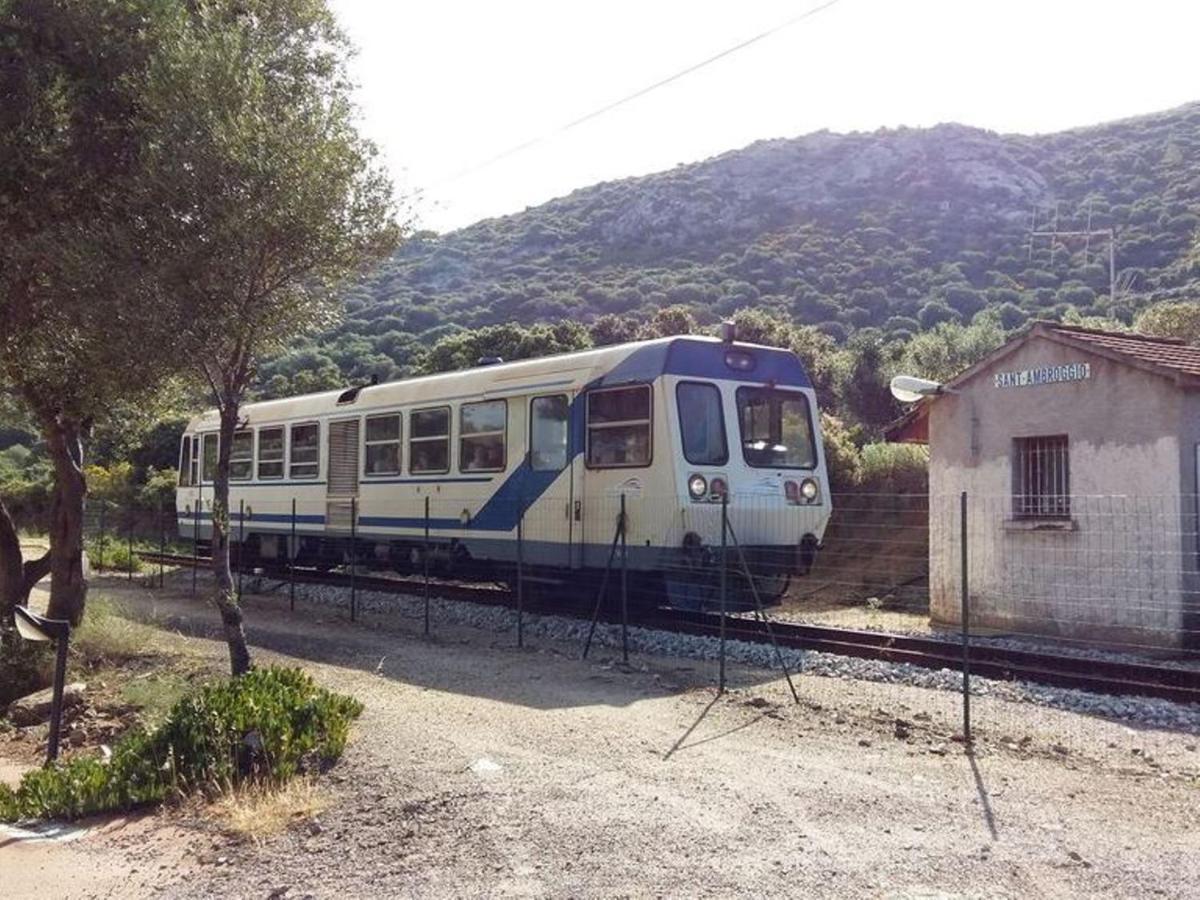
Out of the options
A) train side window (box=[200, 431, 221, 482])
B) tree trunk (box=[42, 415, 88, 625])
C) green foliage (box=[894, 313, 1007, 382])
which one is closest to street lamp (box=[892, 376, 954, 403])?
tree trunk (box=[42, 415, 88, 625])

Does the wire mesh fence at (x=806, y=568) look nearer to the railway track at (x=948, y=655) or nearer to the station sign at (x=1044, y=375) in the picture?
the railway track at (x=948, y=655)

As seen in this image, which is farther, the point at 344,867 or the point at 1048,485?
the point at 1048,485

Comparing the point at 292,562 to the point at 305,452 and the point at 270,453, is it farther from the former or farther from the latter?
the point at 270,453

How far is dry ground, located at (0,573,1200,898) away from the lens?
5.27 meters

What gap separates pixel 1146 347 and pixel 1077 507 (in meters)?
2.24

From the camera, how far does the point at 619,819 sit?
6031 mm

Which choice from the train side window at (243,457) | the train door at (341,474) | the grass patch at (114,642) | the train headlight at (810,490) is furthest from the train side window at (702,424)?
the train side window at (243,457)

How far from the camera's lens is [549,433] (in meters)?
13.6

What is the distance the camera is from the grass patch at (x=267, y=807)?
6367 millimetres

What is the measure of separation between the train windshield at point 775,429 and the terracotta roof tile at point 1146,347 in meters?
3.32

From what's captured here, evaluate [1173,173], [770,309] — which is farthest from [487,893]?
[1173,173]

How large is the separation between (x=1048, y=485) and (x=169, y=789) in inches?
Answer: 435

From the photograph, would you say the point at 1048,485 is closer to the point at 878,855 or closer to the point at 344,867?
the point at 878,855

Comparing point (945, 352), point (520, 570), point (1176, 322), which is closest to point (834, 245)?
point (945, 352)
